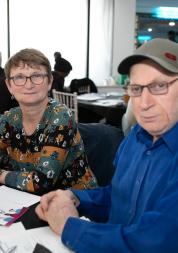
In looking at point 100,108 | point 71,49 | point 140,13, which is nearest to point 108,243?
point 100,108

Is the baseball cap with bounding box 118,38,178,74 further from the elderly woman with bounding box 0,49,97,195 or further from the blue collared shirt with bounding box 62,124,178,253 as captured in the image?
the elderly woman with bounding box 0,49,97,195

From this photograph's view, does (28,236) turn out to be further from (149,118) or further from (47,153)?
(47,153)

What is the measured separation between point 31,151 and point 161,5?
354 inches

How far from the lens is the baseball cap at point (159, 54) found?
101 cm

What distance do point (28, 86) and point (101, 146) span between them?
1.62 feet

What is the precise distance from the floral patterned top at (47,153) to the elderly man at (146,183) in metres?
0.44

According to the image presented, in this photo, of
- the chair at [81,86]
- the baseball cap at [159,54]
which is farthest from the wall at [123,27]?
the baseball cap at [159,54]

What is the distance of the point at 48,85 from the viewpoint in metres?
1.95

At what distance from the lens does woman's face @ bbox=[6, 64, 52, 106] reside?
185 centimetres

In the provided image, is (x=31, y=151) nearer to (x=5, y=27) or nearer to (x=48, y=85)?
(x=48, y=85)

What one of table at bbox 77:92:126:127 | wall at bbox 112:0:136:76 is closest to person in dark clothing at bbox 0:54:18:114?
table at bbox 77:92:126:127

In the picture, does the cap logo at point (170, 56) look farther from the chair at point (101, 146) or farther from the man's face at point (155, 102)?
A: the chair at point (101, 146)

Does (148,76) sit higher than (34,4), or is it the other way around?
(34,4)

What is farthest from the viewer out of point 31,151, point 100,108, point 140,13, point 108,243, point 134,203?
point 140,13
